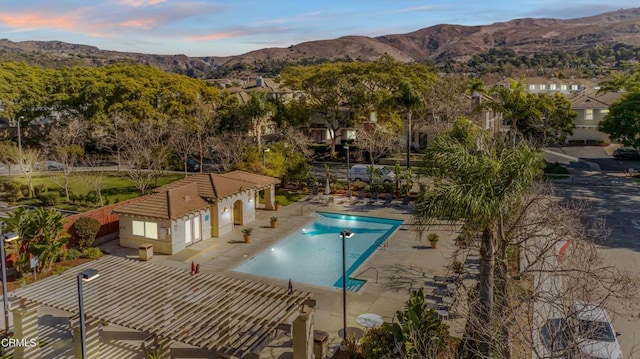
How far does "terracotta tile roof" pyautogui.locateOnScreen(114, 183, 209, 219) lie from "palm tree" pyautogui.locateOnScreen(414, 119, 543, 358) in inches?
594

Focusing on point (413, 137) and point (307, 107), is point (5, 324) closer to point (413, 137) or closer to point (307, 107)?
point (307, 107)

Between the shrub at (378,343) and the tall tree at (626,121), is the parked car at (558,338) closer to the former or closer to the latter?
the shrub at (378,343)

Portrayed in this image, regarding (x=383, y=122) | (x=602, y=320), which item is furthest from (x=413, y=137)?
(x=602, y=320)

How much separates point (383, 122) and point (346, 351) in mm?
36019

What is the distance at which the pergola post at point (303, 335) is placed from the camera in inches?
547

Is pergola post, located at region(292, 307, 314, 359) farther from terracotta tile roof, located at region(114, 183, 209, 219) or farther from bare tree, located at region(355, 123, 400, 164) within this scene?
bare tree, located at region(355, 123, 400, 164)

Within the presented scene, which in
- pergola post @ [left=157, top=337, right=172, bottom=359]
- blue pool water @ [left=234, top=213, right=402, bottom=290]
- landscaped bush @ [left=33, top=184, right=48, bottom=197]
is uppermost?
landscaped bush @ [left=33, top=184, right=48, bottom=197]

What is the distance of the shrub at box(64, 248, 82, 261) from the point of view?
2372 cm

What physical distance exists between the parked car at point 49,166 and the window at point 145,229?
20.2 m

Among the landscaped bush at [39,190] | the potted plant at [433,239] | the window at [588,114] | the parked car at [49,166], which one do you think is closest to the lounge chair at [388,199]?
the potted plant at [433,239]

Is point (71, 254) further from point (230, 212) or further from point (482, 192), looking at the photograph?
point (482, 192)

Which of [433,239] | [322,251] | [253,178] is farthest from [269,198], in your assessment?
[433,239]

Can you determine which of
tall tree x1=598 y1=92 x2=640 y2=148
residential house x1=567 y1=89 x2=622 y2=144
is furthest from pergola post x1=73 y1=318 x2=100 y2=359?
residential house x1=567 y1=89 x2=622 y2=144

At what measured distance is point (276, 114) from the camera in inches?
2093
